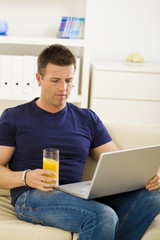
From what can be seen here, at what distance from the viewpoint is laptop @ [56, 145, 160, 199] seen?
171 cm

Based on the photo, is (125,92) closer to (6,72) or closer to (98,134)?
(6,72)

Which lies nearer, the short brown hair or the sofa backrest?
the short brown hair

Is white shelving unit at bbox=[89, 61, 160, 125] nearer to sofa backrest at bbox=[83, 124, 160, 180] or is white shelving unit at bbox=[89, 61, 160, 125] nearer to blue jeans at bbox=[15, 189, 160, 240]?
sofa backrest at bbox=[83, 124, 160, 180]

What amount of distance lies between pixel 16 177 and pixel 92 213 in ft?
1.29

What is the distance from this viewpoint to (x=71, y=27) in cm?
408

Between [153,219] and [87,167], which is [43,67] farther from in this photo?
[153,219]

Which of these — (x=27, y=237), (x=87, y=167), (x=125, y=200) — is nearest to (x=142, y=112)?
(x=87, y=167)

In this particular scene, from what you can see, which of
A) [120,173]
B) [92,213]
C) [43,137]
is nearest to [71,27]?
[43,137]

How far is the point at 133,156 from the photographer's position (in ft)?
5.82

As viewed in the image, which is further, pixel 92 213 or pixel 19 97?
pixel 19 97

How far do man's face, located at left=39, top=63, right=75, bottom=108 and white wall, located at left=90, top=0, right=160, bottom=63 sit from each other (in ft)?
8.16

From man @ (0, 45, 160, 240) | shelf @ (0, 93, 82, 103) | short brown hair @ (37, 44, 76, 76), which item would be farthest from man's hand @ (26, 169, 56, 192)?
shelf @ (0, 93, 82, 103)

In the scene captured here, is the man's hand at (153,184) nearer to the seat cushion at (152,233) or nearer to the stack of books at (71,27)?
the seat cushion at (152,233)

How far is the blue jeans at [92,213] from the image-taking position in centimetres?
172
